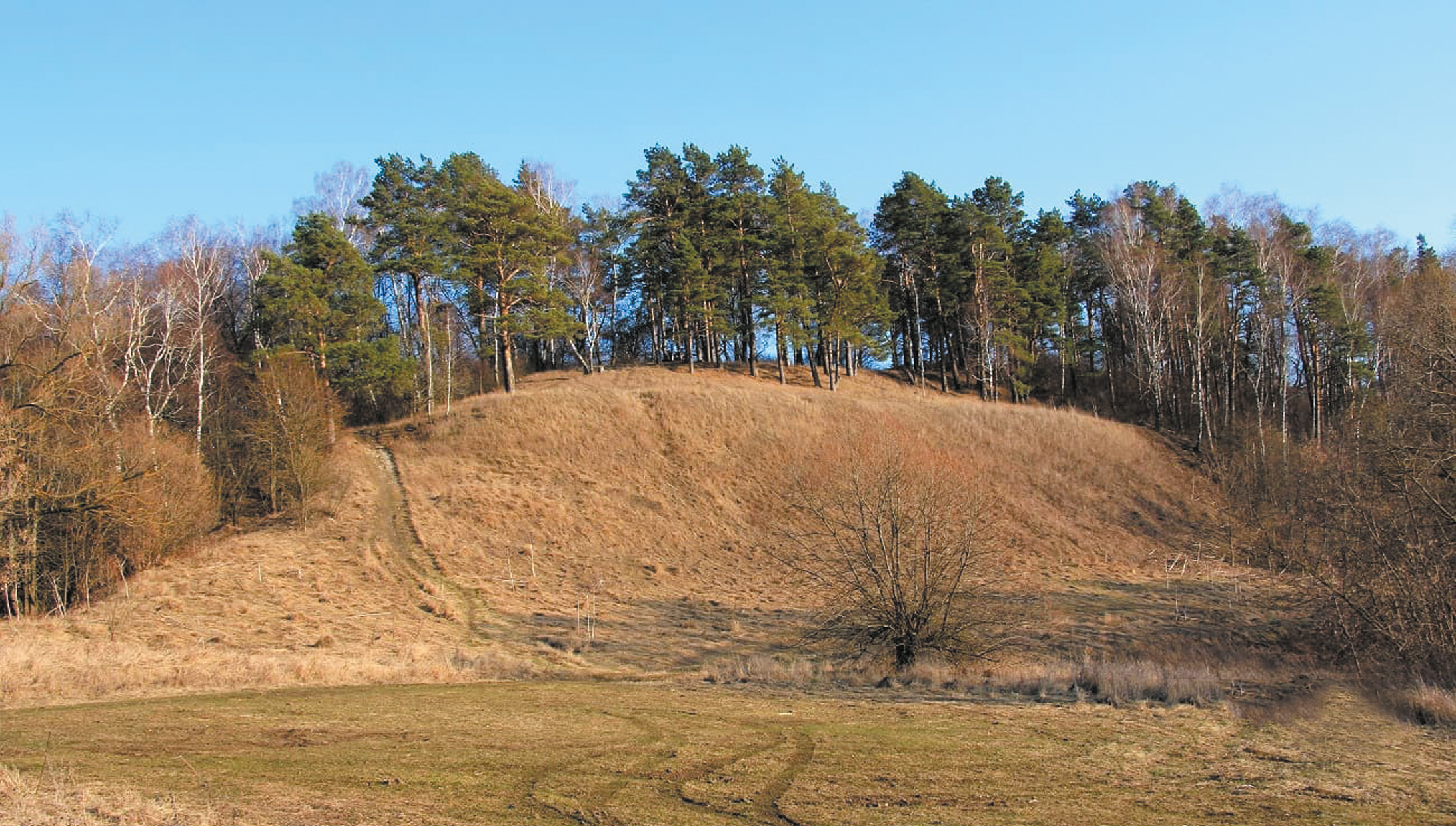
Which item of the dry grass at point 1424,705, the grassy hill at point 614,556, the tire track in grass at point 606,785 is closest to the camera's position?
the tire track in grass at point 606,785

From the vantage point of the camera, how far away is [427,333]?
4700 centimetres

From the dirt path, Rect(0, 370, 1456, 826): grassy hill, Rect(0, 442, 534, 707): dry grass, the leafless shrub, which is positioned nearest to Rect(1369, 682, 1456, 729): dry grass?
Rect(0, 370, 1456, 826): grassy hill

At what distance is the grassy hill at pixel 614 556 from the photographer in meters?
21.7

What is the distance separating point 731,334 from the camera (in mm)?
62625

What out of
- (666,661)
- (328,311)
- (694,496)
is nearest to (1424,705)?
(666,661)

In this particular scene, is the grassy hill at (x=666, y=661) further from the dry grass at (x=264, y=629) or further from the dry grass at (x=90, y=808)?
the dry grass at (x=264, y=629)

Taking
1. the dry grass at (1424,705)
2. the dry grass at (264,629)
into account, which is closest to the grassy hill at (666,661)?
the dry grass at (264,629)

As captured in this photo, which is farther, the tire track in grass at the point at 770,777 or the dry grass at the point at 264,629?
the dry grass at the point at 264,629

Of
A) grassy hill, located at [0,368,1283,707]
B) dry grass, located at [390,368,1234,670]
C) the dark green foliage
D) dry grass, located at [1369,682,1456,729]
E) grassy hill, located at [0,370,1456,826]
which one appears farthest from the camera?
the dark green foliage

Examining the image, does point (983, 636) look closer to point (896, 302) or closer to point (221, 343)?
point (221, 343)

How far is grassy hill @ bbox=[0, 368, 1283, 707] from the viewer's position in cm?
2169

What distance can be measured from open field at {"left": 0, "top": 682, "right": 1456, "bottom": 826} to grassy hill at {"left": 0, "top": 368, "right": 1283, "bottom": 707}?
20.6 ft

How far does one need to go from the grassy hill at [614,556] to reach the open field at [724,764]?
6.26 metres

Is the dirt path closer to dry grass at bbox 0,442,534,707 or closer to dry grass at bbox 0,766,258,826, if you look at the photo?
dry grass at bbox 0,442,534,707
